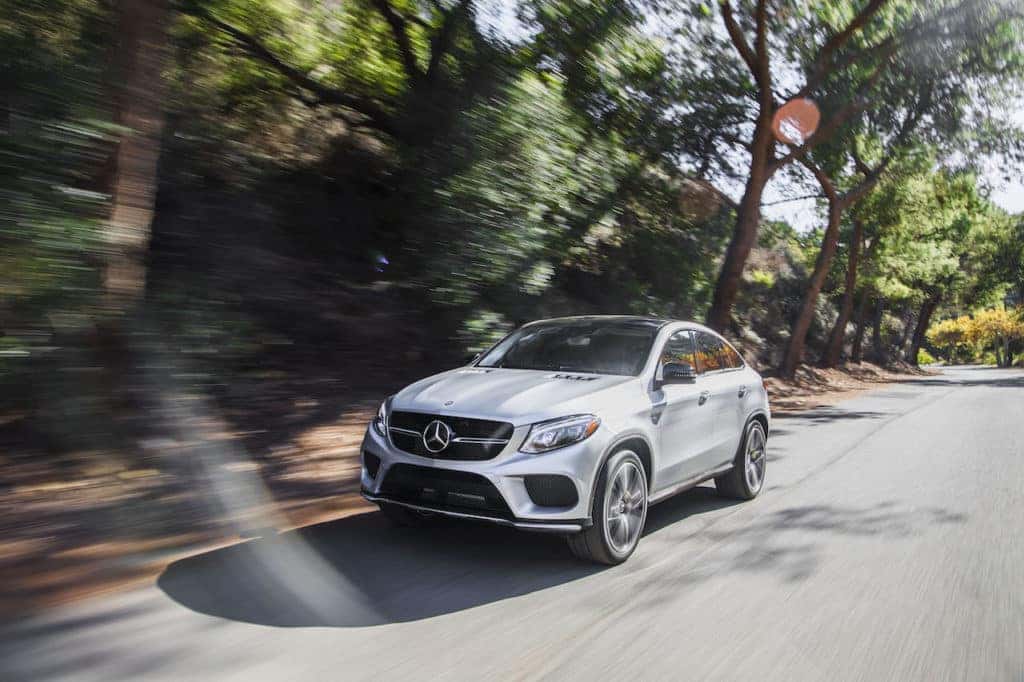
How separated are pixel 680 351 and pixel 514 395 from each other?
1912mm

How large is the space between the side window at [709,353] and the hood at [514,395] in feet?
4.68

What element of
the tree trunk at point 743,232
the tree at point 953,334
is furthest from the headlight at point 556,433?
the tree at point 953,334

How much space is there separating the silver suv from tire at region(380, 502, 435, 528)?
15 millimetres

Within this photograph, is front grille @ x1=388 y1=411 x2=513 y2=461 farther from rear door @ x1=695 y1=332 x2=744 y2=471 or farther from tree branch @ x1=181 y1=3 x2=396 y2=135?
tree branch @ x1=181 y1=3 x2=396 y2=135

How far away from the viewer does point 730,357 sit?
7734mm

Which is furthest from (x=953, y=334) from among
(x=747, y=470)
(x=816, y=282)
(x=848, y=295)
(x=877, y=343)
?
(x=747, y=470)

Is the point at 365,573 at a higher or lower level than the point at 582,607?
lower

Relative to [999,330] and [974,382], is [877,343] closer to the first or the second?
[974,382]

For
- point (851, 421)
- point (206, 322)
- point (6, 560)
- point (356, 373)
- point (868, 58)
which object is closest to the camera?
point (6, 560)

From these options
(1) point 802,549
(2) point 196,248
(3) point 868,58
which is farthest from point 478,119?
(3) point 868,58

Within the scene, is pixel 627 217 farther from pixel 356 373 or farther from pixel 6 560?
pixel 6 560

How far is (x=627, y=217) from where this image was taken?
15.3 metres

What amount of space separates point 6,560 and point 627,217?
1200 centimetres

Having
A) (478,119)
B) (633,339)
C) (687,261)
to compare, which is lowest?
(633,339)
